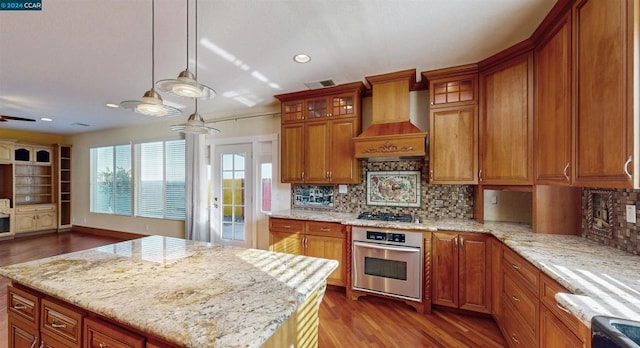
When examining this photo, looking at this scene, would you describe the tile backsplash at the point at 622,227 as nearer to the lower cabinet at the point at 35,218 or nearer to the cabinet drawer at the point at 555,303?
the cabinet drawer at the point at 555,303

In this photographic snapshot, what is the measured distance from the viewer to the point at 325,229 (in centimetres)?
301

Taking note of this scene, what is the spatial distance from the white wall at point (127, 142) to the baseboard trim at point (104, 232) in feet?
0.26

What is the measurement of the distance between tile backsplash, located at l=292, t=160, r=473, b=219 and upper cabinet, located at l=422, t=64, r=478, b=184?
12.7 inches

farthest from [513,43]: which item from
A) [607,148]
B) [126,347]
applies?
[126,347]

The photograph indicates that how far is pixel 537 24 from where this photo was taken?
2025mm

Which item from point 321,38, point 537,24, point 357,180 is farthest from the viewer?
point 357,180

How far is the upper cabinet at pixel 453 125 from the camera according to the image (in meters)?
2.67

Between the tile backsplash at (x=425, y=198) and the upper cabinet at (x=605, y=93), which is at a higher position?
the upper cabinet at (x=605, y=93)

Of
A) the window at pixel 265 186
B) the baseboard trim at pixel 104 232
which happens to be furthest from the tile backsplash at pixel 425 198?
the baseboard trim at pixel 104 232

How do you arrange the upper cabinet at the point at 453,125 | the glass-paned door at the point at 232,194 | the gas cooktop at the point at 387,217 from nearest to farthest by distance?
the upper cabinet at the point at 453,125 < the gas cooktop at the point at 387,217 < the glass-paned door at the point at 232,194

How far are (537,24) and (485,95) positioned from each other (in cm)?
69

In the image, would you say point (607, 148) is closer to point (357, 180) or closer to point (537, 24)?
point (537, 24)

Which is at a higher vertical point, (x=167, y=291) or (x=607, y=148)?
(x=607, y=148)

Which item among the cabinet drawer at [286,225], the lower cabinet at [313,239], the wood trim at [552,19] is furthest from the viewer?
the cabinet drawer at [286,225]
